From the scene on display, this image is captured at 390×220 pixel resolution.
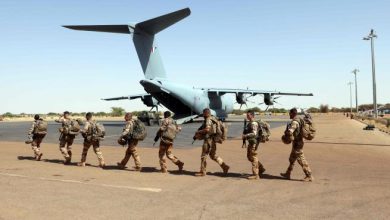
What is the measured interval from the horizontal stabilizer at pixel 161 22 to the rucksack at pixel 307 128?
44.7 ft

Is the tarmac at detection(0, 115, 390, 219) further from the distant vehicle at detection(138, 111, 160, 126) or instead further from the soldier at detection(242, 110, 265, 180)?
the distant vehicle at detection(138, 111, 160, 126)

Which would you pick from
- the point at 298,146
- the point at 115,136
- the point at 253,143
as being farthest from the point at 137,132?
the point at 115,136

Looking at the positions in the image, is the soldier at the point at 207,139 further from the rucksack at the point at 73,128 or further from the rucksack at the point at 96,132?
the rucksack at the point at 73,128

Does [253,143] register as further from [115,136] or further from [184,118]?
[184,118]

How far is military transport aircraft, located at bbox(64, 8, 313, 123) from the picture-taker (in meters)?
25.2

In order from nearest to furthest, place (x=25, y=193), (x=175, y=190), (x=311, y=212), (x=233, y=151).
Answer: (x=311, y=212)
(x=25, y=193)
(x=175, y=190)
(x=233, y=151)

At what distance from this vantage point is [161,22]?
24.3 metres

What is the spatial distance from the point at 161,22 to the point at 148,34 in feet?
8.66

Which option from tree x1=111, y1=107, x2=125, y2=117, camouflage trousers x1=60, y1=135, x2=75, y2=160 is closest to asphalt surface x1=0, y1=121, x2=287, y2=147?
camouflage trousers x1=60, y1=135, x2=75, y2=160

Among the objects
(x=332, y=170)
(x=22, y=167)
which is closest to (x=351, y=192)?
(x=332, y=170)

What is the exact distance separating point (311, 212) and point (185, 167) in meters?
5.72

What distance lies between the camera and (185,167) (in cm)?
1131

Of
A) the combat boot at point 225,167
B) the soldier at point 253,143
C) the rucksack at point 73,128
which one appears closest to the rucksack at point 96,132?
the rucksack at point 73,128

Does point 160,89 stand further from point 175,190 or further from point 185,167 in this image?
point 175,190
